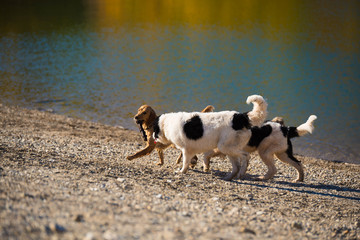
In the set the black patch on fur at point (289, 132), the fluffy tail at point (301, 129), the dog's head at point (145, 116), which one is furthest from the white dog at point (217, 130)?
the dog's head at point (145, 116)

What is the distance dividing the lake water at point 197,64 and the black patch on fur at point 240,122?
18.8 feet

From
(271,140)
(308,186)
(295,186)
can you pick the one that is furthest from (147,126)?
(308,186)

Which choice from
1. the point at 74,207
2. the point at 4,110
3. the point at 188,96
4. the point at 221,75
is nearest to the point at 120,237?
the point at 74,207

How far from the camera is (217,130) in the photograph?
8281 millimetres

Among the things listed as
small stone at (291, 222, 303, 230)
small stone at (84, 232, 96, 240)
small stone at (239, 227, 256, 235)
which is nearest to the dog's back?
small stone at (291, 222, 303, 230)

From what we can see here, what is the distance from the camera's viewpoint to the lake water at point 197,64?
17984 millimetres

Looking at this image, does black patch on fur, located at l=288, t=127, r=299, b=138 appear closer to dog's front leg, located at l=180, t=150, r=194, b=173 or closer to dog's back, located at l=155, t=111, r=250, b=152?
dog's back, located at l=155, t=111, r=250, b=152

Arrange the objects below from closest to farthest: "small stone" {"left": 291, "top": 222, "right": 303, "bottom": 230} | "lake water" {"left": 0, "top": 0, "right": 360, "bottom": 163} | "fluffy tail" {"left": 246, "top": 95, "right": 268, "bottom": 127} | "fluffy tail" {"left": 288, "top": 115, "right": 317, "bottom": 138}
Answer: "small stone" {"left": 291, "top": 222, "right": 303, "bottom": 230}
"fluffy tail" {"left": 246, "top": 95, "right": 268, "bottom": 127}
"fluffy tail" {"left": 288, "top": 115, "right": 317, "bottom": 138}
"lake water" {"left": 0, "top": 0, "right": 360, "bottom": 163}

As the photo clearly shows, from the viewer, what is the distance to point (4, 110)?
16250 millimetres

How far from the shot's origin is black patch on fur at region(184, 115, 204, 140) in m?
8.35

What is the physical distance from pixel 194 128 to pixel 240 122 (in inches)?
35.3

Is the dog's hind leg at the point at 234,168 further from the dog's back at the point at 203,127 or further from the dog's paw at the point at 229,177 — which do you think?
the dog's back at the point at 203,127

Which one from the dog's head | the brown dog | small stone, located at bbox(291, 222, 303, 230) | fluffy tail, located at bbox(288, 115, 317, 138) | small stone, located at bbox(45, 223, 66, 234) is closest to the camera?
small stone, located at bbox(45, 223, 66, 234)

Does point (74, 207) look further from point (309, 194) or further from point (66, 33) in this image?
point (66, 33)
